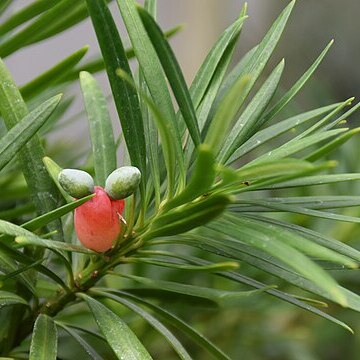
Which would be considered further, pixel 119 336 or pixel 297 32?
pixel 297 32

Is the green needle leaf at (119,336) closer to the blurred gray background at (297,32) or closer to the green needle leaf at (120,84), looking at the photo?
the green needle leaf at (120,84)

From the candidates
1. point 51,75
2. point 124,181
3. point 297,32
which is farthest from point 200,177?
point 297,32

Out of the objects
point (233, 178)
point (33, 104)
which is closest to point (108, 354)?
point (33, 104)

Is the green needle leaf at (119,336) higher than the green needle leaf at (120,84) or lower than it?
lower

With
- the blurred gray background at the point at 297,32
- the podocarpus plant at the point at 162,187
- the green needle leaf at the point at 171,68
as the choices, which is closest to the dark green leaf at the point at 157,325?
the podocarpus plant at the point at 162,187

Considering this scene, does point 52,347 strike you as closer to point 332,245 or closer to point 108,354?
point 332,245

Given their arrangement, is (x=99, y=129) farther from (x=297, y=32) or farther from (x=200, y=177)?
(x=297, y=32)

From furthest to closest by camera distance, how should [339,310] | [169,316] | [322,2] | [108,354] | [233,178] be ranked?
[322,2] → [339,310] → [108,354] → [169,316] → [233,178]

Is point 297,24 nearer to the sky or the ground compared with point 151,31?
nearer to the sky
